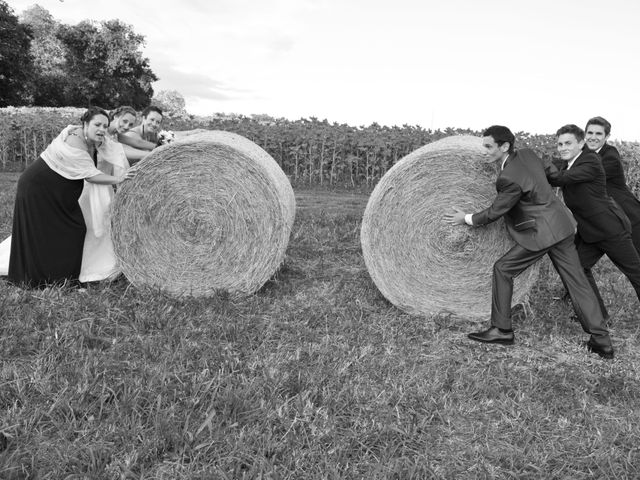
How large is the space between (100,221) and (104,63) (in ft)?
161

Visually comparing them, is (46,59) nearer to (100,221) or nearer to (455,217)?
(100,221)

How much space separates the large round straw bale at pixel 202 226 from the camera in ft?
19.4

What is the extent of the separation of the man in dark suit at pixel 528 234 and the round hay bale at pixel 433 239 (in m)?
0.48

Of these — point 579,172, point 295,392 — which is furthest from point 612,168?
point 295,392

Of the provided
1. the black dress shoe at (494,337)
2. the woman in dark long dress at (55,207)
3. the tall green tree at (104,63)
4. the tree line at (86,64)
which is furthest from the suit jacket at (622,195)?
the tall green tree at (104,63)

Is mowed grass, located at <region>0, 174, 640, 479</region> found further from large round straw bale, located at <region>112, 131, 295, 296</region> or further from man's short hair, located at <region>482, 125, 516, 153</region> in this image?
man's short hair, located at <region>482, 125, 516, 153</region>

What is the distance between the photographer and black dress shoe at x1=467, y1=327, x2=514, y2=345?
203 inches

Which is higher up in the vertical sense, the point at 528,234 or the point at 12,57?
the point at 12,57

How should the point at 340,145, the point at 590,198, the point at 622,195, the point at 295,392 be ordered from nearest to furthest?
the point at 295,392 → the point at 590,198 → the point at 622,195 → the point at 340,145

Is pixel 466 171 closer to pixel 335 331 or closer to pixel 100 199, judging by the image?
pixel 335 331

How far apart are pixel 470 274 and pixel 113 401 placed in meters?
3.46

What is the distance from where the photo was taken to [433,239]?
5832mm

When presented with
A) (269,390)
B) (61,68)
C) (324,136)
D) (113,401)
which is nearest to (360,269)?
(269,390)

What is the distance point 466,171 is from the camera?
5.61 metres
